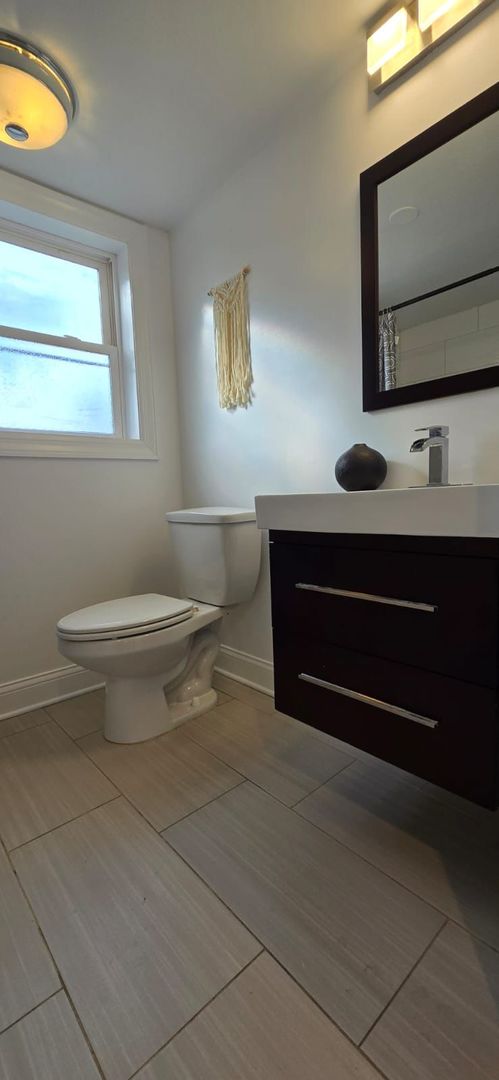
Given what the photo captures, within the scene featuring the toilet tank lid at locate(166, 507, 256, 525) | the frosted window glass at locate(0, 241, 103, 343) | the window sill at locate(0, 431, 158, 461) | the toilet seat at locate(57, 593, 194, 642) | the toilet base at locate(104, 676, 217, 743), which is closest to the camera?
the toilet seat at locate(57, 593, 194, 642)

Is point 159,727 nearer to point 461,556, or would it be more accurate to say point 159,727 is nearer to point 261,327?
point 461,556

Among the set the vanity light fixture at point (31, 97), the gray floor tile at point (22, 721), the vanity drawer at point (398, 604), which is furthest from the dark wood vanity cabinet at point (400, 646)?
the vanity light fixture at point (31, 97)

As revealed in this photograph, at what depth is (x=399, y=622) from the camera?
847mm

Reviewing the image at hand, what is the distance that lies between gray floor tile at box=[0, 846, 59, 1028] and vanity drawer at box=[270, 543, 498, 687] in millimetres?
765

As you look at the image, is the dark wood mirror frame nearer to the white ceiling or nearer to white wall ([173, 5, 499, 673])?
white wall ([173, 5, 499, 673])

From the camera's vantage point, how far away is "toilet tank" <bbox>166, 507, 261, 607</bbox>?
5.09 feet

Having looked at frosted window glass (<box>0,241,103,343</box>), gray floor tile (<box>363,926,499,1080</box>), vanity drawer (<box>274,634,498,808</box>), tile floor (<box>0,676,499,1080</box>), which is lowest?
gray floor tile (<box>363,926,499,1080</box>)

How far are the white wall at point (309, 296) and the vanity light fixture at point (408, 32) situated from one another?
0.10 ft

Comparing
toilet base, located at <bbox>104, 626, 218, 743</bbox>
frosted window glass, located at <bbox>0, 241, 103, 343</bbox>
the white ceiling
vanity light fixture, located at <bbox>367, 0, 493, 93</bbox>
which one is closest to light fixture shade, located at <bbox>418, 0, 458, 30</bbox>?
vanity light fixture, located at <bbox>367, 0, 493, 93</bbox>

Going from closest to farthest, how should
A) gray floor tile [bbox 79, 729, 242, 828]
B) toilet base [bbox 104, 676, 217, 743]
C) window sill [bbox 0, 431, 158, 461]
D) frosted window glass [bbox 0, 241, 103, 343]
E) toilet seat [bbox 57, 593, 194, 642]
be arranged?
gray floor tile [bbox 79, 729, 242, 828]
toilet seat [bbox 57, 593, 194, 642]
toilet base [bbox 104, 676, 217, 743]
window sill [bbox 0, 431, 158, 461]
frosted window glass [bbox 0, 241, 103, 343]

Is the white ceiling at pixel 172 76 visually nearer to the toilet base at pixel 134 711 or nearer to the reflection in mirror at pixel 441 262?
the reflection in mirror at pixel 441 262

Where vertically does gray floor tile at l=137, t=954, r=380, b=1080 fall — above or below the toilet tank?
below

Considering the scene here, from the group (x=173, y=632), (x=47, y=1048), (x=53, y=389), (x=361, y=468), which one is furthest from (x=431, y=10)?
(x=47, y=1048)

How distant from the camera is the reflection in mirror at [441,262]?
107cm
